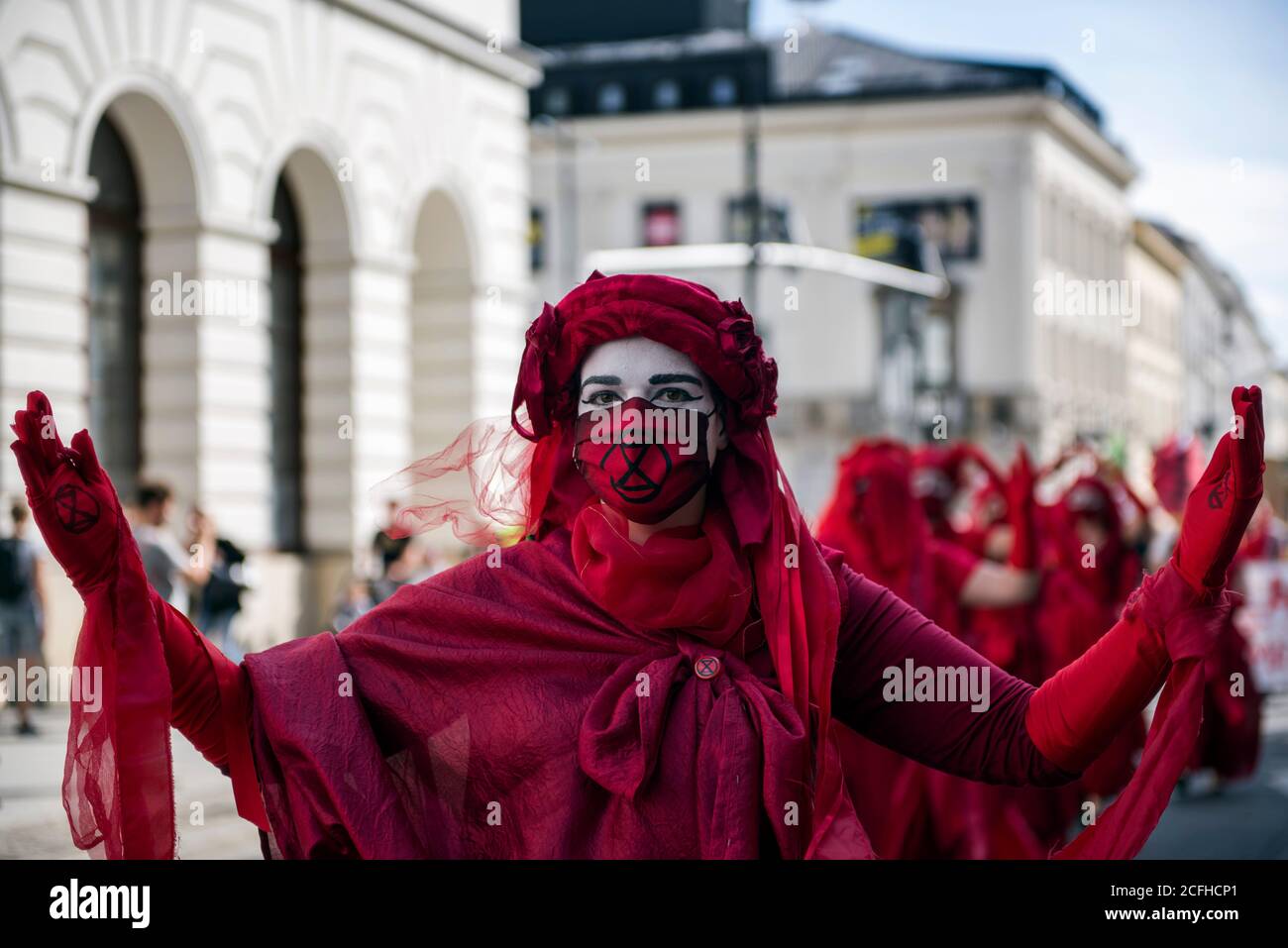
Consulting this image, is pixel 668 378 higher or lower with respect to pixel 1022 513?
higher

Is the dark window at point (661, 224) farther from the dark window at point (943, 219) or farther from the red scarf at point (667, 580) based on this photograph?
the red scarf at point (667, 580)

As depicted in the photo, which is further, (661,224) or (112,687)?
(661,224)

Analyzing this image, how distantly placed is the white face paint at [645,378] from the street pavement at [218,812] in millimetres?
949

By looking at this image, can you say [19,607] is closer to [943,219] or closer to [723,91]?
[943,219]

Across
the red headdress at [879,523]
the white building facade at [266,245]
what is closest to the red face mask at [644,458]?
the red headdress at [879,523]

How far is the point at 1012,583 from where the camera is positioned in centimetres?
721

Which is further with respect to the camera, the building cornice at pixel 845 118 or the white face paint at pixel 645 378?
the building cornice at pixel 845 118

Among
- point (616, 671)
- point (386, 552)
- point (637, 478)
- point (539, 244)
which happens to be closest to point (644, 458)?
point (637, 478)

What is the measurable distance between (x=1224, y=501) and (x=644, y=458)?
2.82 feet

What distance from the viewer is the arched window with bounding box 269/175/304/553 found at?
18766mm

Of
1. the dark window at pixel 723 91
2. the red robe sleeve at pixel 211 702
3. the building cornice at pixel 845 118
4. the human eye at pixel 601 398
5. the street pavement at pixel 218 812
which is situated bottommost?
the street pavement at pixel 218 812

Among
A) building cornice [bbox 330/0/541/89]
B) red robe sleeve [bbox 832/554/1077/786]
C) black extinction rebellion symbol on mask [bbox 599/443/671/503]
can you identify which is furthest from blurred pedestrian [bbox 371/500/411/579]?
black extinction rebellion symbol on mask [bbox 599/443/671/503]

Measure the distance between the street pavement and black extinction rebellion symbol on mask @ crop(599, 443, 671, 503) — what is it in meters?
0.88

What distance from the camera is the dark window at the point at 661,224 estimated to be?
5016 centimetres
